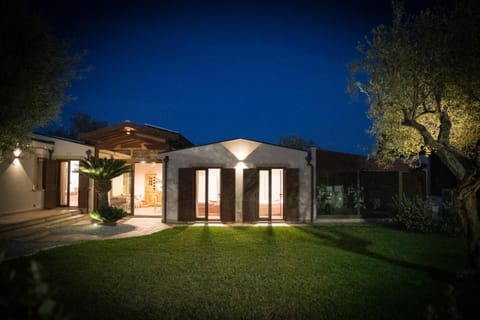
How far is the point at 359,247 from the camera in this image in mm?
7770

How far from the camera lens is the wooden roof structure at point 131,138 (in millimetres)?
11875

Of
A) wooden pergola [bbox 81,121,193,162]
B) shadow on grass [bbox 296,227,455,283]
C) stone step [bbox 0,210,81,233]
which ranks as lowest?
shadow on grass [bbox 296,227,455,283]

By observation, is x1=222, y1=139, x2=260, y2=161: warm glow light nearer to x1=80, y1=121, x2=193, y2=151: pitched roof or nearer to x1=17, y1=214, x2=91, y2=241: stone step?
x1=80, y1=121, x2=193, y2=151: pitched roof

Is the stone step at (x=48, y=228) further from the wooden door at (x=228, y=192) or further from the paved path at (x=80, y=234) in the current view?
the wooden door at (x=228, y=192)

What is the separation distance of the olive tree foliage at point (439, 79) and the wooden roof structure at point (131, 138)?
7.95 meters

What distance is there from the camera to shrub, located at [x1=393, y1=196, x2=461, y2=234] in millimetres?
9398

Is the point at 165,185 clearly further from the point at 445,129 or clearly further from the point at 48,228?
the point at 445,129

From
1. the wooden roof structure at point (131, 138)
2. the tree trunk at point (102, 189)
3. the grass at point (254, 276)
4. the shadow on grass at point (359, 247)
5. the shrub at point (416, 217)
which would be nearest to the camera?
the grass at point (254, 276)

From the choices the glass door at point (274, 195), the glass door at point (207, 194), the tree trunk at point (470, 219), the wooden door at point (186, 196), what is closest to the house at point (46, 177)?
the wooden door at point (186, 196)

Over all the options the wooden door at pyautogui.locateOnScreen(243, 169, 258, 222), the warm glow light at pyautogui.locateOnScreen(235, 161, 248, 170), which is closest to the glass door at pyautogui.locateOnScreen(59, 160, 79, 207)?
the warm glow light at pyautogui.locateOnScreen(235, 161, 248, 170)

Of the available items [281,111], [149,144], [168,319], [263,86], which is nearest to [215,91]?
[263,86]

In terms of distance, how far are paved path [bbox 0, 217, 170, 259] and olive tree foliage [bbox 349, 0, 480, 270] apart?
8380 mm

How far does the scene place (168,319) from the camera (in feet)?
12.6

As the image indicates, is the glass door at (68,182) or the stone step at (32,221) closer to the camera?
the stone step at (32,221)
